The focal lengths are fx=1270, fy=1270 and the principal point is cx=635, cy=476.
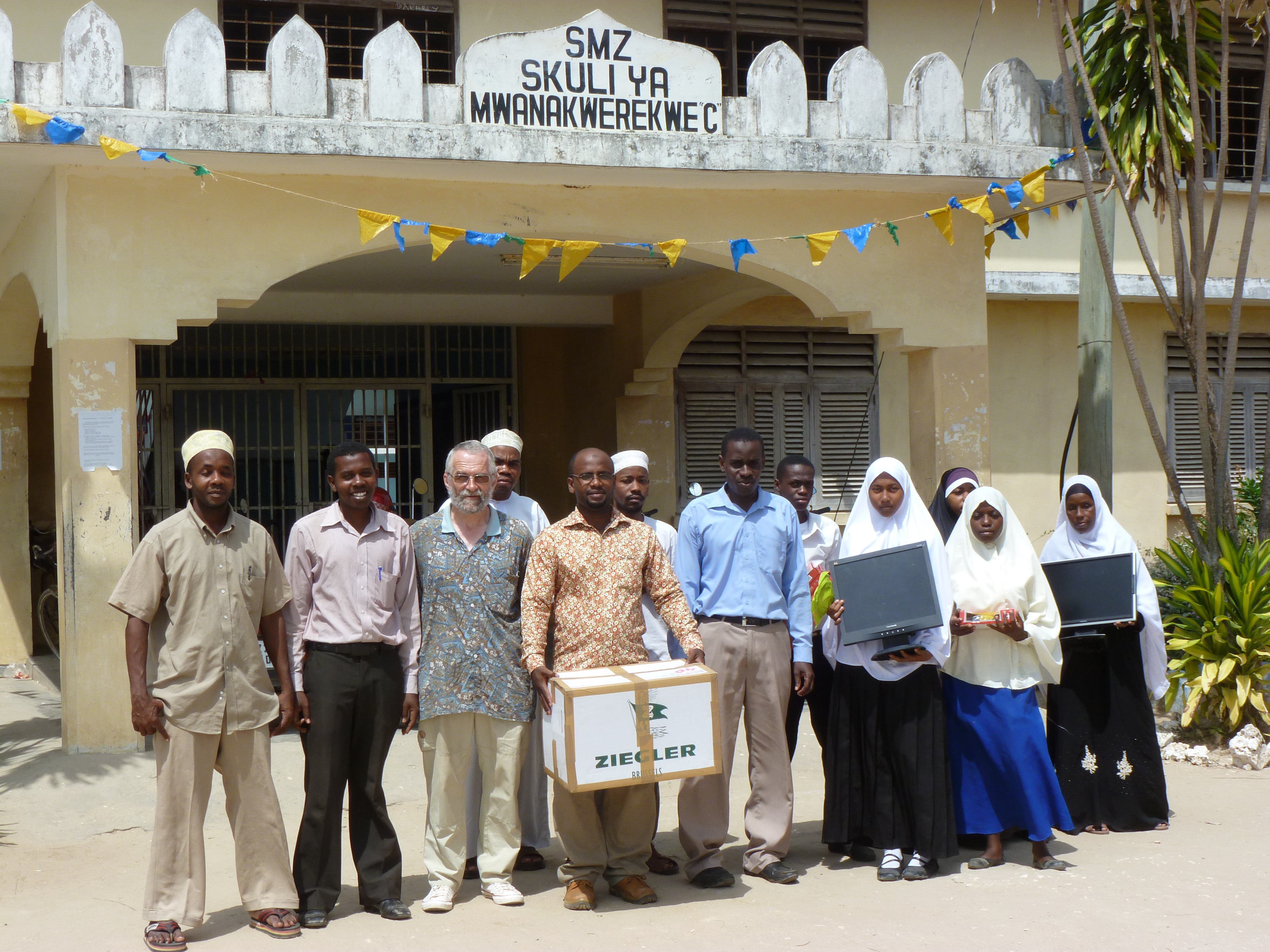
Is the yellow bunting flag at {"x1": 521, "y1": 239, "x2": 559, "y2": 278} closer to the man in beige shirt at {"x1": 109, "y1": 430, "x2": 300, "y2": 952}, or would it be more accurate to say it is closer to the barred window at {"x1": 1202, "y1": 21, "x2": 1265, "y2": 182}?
the man in beige shirt at {"x1": 109, "y1": 430, "x2": 300, "y2": 952}

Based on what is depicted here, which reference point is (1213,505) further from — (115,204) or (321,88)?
(115,204)

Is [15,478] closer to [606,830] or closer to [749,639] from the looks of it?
[606,830]

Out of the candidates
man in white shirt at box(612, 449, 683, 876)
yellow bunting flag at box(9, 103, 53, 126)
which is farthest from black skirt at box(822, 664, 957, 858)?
yellow bunting flag at box(9, 103, 53, 126)

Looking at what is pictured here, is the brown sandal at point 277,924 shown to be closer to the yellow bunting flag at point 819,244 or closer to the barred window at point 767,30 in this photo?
the yellow bunting flag at point 819,244

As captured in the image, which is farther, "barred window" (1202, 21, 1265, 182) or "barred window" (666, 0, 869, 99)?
"barred window" (1202, 21, 1265, 182)

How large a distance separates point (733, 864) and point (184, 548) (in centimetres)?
250

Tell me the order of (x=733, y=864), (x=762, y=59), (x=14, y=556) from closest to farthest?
(x=733, y=864), (x=762, y=59), (x=14, y=556)

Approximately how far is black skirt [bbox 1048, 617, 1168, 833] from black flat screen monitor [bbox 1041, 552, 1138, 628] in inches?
5.7

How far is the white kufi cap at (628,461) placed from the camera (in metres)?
5.07

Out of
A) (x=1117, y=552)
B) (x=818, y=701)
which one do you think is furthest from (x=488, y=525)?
(x=1117, y=552)

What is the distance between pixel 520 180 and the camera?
7.13 meters

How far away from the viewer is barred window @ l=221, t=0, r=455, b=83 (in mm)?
8945

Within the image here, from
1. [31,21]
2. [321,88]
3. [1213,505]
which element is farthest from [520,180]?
[1213,505]

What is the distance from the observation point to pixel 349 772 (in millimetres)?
4406
